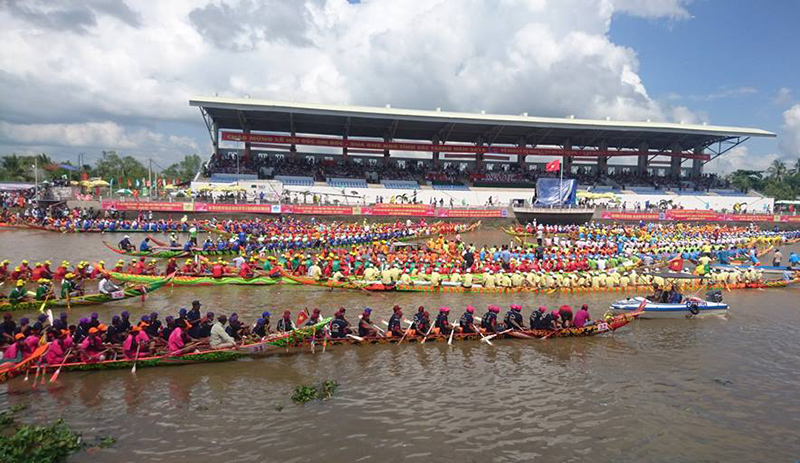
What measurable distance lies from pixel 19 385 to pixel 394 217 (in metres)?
34.4

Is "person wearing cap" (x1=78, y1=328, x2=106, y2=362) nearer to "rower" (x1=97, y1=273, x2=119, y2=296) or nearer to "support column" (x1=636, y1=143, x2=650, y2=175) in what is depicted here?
"rower" (x1=97, y1=273, x2=119, y2=296)

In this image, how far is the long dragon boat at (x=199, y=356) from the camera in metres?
10.4

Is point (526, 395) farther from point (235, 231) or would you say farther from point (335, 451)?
point (235, 231)

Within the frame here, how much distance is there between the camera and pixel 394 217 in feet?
143

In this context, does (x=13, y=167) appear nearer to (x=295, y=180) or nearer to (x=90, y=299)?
(x=295, y=180)

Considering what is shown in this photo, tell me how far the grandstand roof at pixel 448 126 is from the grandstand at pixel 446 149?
12 cm

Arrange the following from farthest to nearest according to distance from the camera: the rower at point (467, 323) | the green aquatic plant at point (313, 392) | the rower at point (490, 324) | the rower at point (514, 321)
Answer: the rower at point (514, 321), the rower at point (490, 324), the rower at point (467, 323), the green aquatic plant at point (313, 392)

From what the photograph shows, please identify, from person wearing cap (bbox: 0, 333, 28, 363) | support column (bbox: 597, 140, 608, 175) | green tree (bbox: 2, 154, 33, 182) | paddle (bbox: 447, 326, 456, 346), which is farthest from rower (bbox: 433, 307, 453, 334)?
green tree (bbox: 2, 154, 33, 182)

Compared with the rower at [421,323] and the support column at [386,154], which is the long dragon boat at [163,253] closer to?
the rower at [421,323]

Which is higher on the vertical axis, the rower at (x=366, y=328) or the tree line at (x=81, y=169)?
the tree line at (x=81, y=169)

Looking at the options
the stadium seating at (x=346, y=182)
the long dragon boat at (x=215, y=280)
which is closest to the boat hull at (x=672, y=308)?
the long dragon boat at (x=215, y=280)

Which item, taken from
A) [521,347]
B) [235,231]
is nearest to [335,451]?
[521,347]

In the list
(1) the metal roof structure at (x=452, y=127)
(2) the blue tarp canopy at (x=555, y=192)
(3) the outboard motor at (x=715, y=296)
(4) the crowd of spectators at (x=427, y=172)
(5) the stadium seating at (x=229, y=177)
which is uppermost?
(1) the metal roof structure at (x=452, y=127)

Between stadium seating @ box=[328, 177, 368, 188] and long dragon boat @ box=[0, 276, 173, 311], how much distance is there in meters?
33.8
